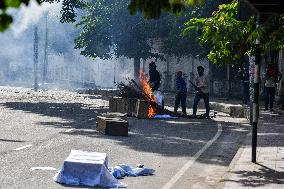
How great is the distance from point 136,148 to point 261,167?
3344mm

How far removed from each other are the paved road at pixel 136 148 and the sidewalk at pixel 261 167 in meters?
0.26

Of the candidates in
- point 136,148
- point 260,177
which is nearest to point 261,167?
point 260,177

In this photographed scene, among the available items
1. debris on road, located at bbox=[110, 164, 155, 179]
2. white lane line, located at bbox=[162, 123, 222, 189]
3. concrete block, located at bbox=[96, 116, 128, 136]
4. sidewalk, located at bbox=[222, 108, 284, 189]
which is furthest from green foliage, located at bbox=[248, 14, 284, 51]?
concrete block, located at bbox=[96, 116, 128, 136]

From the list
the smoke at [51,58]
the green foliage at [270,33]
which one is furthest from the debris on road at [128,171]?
the smoke at [51,58]

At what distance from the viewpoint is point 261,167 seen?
28.7 ft

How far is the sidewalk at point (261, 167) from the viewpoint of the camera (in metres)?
7.36

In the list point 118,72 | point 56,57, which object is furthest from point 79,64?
point 118,72

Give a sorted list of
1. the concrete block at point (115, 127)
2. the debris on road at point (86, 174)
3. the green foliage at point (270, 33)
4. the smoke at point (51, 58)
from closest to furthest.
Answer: the debris on road at point (86, 174) → the green foliage at point (270, 33) → the concrete block at point (115, 127) → the smoke at point (51, 58)

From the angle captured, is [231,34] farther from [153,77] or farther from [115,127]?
[153,77]

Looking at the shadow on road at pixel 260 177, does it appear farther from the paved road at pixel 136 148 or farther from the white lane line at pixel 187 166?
the white lane line at pixel 187 166

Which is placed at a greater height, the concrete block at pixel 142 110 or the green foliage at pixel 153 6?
the green foliage at pixel 153 6

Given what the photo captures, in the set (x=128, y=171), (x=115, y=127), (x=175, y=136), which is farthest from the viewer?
(x=175, y=136)

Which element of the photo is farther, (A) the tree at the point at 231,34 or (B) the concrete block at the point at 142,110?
(B) the concrete block at the point at 142,110

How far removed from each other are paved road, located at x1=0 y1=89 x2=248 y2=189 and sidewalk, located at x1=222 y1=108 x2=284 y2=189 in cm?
26
